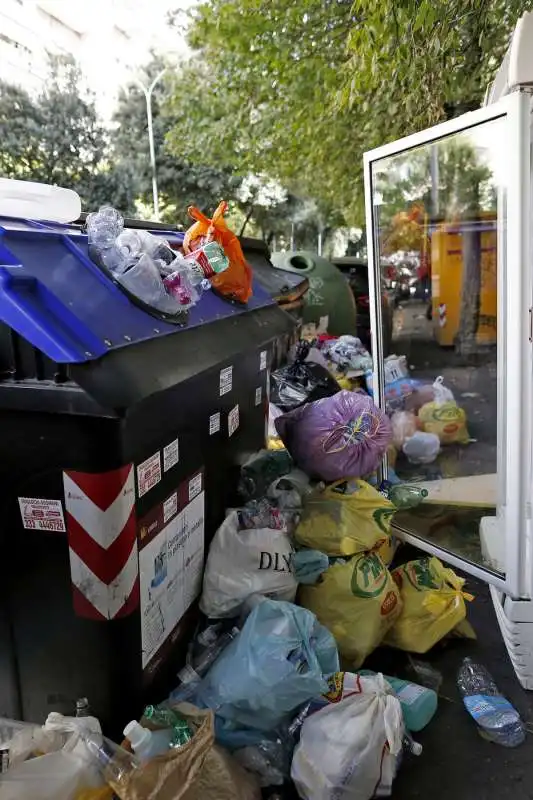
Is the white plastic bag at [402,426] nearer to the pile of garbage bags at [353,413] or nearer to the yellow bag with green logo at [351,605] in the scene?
the pile of garbage bags at [353,413]

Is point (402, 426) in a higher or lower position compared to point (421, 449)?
higher

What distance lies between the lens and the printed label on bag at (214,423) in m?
2.25

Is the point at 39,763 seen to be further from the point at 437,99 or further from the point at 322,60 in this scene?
the point at 322,60

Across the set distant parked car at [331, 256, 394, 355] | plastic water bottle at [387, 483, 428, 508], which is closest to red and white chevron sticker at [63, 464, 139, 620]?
plastic water bottle at [387, 483, 428, 508]

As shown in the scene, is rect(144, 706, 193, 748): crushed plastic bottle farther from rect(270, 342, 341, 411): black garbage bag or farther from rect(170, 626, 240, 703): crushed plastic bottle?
rect(270, 342, 341, 411): black garbage bag

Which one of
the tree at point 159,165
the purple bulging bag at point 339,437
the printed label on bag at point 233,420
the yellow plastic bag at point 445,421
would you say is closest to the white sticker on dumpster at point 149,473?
the printed label on bag at point 233,420

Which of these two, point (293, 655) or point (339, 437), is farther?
point (339, 437)

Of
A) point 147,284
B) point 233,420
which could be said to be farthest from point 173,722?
point 147,284

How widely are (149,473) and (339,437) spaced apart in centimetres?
131

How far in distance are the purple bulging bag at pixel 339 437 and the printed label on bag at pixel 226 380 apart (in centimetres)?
61

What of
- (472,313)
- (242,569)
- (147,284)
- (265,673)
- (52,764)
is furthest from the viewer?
(472,313)

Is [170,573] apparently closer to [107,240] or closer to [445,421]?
[107,240]

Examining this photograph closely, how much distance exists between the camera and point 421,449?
3984 mm

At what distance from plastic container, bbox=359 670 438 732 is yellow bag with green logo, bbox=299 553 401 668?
17 cm
